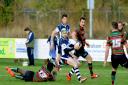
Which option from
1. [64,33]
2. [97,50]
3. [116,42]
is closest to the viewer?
[116,42]

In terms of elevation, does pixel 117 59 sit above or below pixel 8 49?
above

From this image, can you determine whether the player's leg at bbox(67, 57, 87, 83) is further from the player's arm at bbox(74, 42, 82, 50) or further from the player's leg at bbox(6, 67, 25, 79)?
the player's leg at bbox(6, 67, 25, 79)

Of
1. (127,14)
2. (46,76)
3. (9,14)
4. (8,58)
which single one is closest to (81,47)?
(46,76)

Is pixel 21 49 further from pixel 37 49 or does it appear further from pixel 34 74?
pixel 34 74

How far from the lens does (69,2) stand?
51.2 metres

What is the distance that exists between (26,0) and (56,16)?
10792 millimetres

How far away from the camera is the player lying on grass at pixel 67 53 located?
19438 mm

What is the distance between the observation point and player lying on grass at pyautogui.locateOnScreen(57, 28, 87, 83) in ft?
63.8

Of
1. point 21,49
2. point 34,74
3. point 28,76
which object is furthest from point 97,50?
point 28,76

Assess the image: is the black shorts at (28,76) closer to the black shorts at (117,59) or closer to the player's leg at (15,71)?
the player's leg at (15,71)

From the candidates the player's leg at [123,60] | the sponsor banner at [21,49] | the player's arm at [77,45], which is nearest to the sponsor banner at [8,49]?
the sponsor banner at [21,49]

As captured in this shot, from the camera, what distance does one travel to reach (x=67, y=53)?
65.9 ft

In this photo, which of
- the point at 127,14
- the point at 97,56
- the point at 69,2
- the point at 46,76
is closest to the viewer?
the point at 46,76

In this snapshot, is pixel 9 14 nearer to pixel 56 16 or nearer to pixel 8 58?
pixel 56 16
